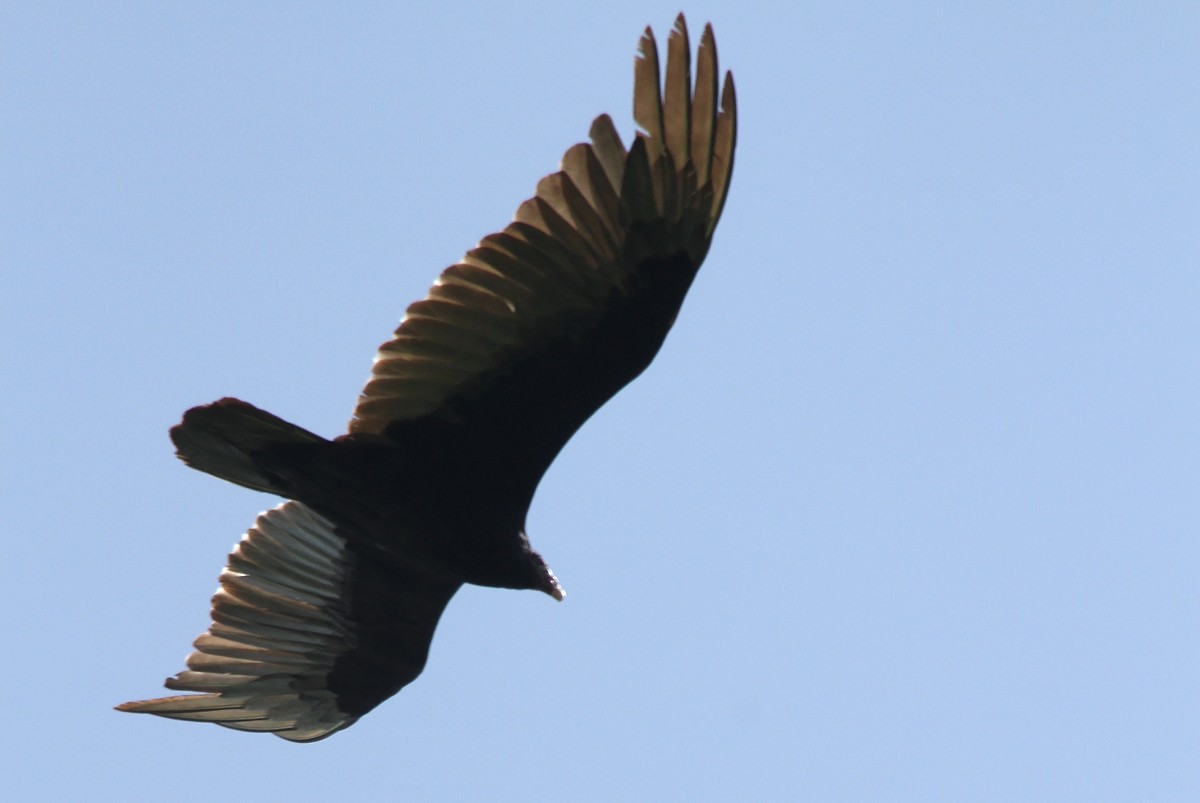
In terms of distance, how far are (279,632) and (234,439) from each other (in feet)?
5.94

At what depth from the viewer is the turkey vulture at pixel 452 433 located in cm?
627

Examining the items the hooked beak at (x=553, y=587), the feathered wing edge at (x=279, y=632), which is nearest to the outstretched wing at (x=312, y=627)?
the feathered wing edge at (x=279, y=632)

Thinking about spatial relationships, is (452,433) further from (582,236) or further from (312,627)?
(312,627)

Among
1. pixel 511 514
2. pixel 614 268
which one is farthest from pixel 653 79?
pixel 511 514

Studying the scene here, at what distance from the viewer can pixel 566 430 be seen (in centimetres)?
701

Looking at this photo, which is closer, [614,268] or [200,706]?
[614,268]

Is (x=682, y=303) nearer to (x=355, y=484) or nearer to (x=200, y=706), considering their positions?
(x=355, y=484)

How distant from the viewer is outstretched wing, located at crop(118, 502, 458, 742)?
820 cm

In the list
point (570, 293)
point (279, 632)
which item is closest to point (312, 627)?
point (279, 632)

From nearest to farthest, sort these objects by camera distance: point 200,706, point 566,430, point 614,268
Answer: point 614,268 → point 566,430 → point 200,706

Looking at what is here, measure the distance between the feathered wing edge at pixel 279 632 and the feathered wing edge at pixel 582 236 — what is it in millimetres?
1534

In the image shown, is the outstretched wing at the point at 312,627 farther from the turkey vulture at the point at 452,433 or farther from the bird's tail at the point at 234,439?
the bird's tail at the point at 234,439

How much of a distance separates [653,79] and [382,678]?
12.5 feet

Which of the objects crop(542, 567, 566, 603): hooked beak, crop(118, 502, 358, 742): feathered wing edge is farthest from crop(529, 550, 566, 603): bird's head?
crop(118, 502, 358, 742): feathered wing edge
